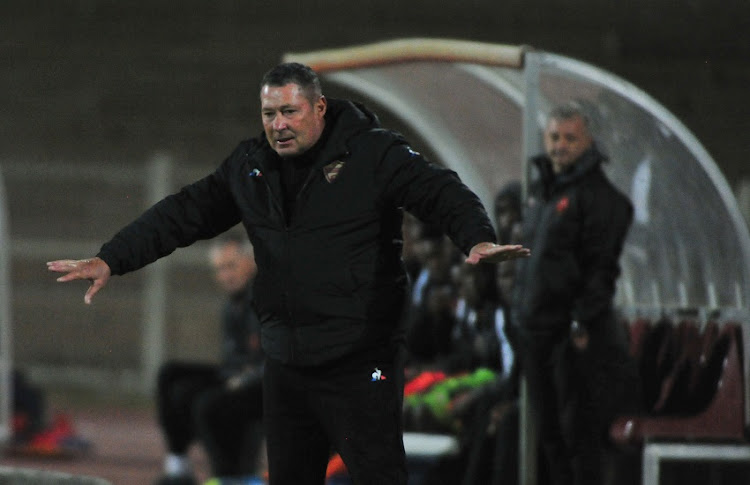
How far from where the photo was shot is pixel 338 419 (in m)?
4.46

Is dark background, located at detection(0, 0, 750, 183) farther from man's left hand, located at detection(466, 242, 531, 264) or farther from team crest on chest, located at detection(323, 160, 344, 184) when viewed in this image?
man's left hand, located at detection(466, 242, 531, 264)

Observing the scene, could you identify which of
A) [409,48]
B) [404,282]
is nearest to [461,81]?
[409,48]

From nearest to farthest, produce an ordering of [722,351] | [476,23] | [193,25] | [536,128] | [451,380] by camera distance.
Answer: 1. [722,351]
2. [536,128]
3. [451,380]
4. [476,23]
5. [193,25]

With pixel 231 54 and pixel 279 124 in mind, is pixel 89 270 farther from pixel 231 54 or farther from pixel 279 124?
pixel 231 54

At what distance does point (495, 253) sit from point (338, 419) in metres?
0.72

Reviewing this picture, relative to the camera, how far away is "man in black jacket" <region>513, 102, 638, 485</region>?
5.84 meters

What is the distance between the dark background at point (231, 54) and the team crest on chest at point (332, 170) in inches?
381

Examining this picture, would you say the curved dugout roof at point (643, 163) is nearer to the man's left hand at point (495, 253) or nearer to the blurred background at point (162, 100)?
the man's left hand at point (495, 253)

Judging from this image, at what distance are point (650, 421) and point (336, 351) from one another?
184 cm

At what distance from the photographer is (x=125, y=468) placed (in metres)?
9.97

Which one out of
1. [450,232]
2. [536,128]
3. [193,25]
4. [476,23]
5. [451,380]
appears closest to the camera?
[450,232]

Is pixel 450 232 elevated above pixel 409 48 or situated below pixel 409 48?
below

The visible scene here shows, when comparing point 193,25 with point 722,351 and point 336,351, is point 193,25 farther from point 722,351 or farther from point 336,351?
point 336,351

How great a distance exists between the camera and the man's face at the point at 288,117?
4363mm
